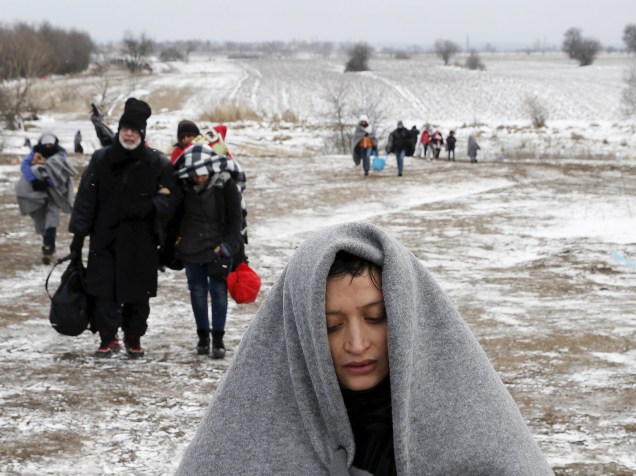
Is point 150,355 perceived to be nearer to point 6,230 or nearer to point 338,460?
point 338,460

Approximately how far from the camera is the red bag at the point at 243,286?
6273 millimetres

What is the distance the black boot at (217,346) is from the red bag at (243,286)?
1.79 ft

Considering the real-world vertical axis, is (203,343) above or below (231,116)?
below

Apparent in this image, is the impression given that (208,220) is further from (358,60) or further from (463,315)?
(358,60)

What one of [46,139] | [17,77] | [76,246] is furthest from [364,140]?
[17,77]

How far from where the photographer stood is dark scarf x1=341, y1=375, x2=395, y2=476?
1.67m

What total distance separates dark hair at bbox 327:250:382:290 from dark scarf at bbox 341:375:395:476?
0.66ft

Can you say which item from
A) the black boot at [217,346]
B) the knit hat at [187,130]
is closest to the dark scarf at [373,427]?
the black boot at [217,346]

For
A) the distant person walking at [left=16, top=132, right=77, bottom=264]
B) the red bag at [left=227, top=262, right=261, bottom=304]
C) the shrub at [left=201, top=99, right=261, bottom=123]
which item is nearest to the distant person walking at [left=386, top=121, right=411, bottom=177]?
the distant person walking at [left=16, top=132, right=77, bottom=264]

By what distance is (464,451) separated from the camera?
5.14 ft

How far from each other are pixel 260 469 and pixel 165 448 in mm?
3596

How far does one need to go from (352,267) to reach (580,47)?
109 m

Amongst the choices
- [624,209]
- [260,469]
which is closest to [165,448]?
[260,469]

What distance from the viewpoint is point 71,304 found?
6242mm
